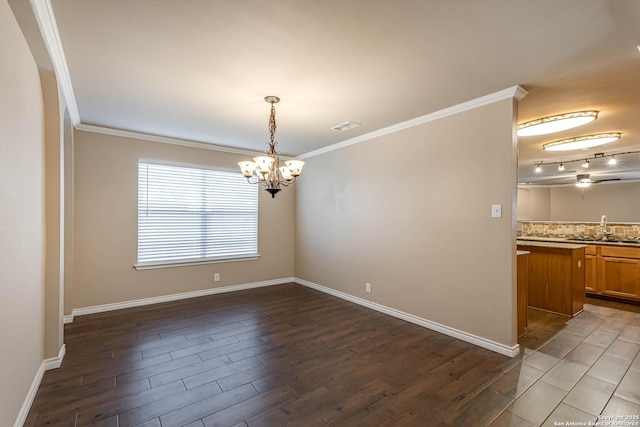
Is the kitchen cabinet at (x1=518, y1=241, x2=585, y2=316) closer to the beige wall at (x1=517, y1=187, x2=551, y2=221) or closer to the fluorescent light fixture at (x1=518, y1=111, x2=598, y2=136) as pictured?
the fluorescent light fixture at (x1=518, y1=111, x2=598, y2=136)

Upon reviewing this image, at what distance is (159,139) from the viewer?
4.38m

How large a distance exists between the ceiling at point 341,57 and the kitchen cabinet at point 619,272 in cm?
215

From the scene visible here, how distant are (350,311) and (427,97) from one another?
2.89 m

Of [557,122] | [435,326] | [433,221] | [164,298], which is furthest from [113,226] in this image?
[557,122]

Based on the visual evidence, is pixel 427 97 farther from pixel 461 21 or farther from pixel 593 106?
pixel 593 106

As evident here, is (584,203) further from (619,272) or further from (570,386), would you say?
(570,386)

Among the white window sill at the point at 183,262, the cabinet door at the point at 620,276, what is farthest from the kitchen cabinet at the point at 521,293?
the white window sill at the point at 183,262

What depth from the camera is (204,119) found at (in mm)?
3609

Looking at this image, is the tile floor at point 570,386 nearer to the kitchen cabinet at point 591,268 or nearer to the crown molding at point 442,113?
the kitchen cabinet at point 591,268

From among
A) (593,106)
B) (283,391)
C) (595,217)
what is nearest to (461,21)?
(593,106)

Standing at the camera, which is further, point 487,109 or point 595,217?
point 595,217

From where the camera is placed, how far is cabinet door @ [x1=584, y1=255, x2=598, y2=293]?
475cm

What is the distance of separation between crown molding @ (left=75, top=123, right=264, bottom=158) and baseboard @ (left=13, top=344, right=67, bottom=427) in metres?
2.74

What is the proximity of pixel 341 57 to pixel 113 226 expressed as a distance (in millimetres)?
3860
